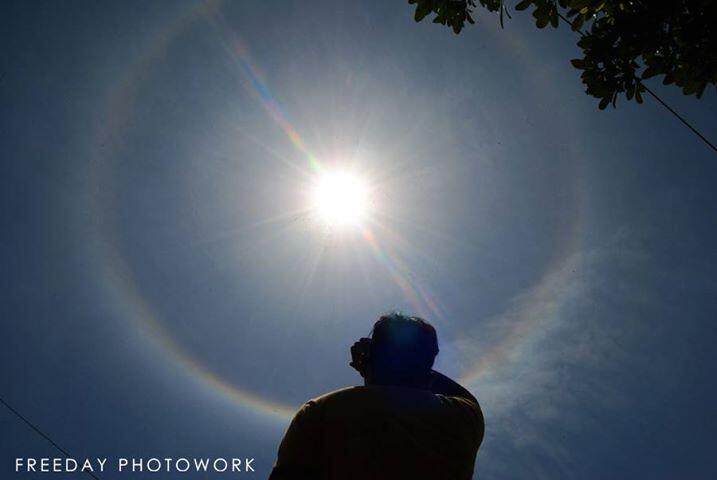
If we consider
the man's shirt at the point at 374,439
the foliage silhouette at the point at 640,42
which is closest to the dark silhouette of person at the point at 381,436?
the man's shirt at the point at 374,439

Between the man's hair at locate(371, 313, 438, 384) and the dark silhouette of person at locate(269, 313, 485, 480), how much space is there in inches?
1.7

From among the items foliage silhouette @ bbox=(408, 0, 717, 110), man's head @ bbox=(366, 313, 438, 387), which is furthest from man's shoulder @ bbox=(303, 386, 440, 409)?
foliage silhouette @ bbox=(408, 0, 717, 110)

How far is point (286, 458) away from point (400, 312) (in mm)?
857

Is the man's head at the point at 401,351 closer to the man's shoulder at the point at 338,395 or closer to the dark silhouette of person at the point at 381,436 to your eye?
the dark silhouette of person at the point at 381,436

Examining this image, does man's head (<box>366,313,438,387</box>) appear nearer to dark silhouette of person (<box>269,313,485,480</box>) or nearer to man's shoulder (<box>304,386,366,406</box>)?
dark silhouette of person (<box>269,313,485,480</box>)

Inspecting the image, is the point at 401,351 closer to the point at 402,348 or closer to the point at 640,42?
the point at 402,348

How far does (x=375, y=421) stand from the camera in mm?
1617

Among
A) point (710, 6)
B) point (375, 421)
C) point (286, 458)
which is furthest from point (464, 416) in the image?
point (710, 6)

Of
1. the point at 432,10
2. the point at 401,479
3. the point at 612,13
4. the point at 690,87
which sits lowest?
the point at 401,479

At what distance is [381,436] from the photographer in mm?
1586

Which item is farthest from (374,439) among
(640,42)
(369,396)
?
(640,42)

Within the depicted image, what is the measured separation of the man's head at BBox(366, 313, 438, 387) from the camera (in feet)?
6.31

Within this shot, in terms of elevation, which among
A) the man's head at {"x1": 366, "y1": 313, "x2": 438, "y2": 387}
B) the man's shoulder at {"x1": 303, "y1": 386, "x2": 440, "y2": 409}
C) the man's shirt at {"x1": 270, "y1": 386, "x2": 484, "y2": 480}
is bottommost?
the man's shirt at {"x1": 270, "y1": 386, "x2": 484, "y2": 480}

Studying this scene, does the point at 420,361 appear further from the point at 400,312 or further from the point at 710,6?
the point at 710,6
